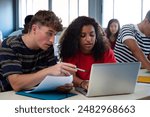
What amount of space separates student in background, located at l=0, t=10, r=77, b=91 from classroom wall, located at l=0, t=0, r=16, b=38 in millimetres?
5968

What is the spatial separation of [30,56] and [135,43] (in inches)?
39.2

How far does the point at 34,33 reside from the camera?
1691 millimetres

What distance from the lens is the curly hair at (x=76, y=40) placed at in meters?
2.01

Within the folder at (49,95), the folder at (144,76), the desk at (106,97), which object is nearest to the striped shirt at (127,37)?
the folder at (144,76)

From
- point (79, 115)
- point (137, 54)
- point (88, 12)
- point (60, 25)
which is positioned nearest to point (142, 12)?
point (88, 12)

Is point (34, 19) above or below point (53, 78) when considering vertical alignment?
above

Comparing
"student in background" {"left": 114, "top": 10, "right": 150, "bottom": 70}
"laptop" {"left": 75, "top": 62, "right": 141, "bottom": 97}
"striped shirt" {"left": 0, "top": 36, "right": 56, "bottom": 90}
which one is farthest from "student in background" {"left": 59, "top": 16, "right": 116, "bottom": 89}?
"laptop" {"left": 75, "top": 62, "right": 141, "bottom": 97}

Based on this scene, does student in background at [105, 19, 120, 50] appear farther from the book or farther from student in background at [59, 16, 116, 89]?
the book

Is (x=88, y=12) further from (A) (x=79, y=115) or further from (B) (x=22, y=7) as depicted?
(A) (x=79, y=115)

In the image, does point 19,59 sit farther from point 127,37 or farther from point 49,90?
point 127,37

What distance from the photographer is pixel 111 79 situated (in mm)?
1510

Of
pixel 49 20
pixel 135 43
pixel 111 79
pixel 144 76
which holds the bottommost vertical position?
pixel 144 76

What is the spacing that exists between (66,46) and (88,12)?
14.5 ft

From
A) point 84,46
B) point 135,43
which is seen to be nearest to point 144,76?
point 135,43
